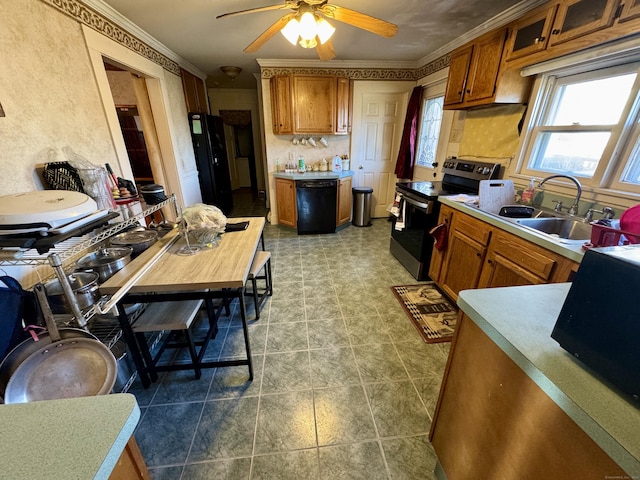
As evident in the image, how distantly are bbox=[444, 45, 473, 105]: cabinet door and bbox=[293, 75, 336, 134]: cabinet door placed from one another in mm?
1652

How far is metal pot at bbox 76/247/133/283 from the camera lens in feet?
4.49

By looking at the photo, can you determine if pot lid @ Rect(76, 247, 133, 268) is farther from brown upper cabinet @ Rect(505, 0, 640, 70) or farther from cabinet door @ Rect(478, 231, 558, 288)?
brown upper cabinet @ Rect(505, 0, 640, 70)

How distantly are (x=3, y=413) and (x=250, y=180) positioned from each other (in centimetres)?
747

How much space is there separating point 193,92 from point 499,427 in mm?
5003

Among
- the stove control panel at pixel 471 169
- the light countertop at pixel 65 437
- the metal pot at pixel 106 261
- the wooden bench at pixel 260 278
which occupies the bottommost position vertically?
the wooden bench at pixel 260 278

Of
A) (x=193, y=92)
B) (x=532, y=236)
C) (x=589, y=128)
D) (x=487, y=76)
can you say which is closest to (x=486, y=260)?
(x=532, y=236)

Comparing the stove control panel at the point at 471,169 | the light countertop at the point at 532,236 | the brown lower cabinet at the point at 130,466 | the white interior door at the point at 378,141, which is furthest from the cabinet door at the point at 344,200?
the brown lower cabinet at the point at 130,466

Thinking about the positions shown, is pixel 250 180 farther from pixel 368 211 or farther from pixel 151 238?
pixel 151 238

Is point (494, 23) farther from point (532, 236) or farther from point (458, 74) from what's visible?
point (532, 236)

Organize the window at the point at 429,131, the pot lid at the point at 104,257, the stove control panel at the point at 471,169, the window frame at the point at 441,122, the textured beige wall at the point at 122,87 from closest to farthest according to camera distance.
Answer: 1. the pot lid at the point at 104,257
2. the stove control panel at the point at 471,169
3. the window frame at the point at 441,122
4. the window at the point at 429,131
5. the textured beige wall at the point at 122,87

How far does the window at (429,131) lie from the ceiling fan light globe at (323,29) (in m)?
2.25

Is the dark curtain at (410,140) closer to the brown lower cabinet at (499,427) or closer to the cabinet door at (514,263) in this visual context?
the cabinet door at (514,263)

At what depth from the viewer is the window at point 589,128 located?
5.07 feet

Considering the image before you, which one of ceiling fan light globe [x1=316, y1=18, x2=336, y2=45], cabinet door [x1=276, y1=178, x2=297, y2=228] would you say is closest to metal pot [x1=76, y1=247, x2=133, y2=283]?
ceiling fan light globe [x1=316, y1=18, x2=336, y2=45]
